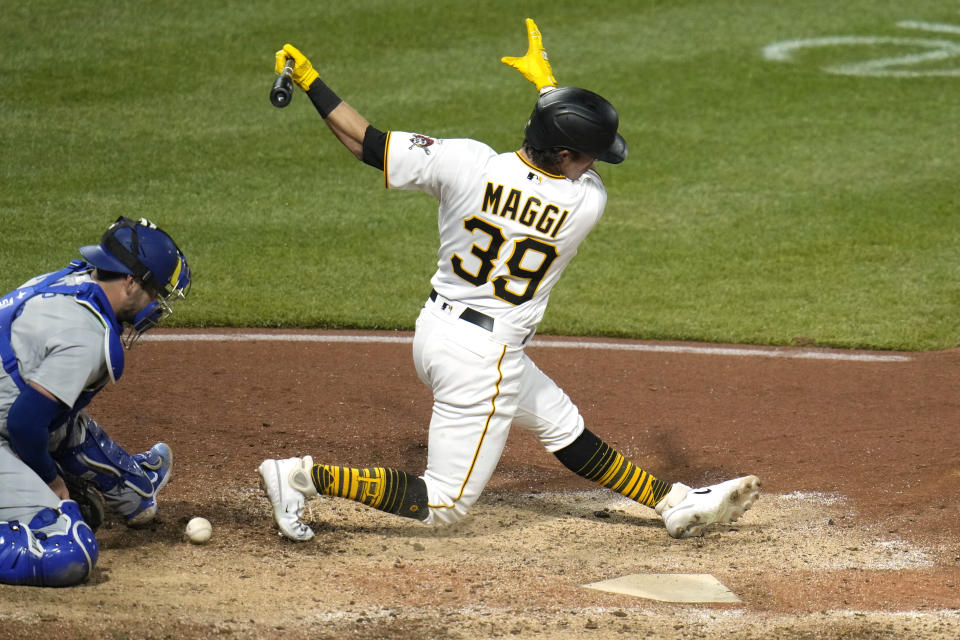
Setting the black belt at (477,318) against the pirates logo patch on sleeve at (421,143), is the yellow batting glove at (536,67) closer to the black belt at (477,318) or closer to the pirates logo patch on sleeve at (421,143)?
the pirates logo patch on sleeve at (421,143)

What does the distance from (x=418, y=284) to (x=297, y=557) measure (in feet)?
12.8

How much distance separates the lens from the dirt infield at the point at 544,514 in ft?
11.6

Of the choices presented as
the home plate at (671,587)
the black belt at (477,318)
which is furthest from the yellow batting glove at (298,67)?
the home plate at (671,587)

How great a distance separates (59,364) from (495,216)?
59.9 inches

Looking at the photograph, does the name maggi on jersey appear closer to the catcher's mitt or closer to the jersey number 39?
the jersey number 39

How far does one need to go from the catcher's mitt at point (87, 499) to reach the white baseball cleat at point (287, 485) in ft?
2.05

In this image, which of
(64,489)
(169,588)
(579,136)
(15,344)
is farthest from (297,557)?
(579,136)

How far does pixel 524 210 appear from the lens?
3.91 m

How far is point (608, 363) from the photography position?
6.67 meters

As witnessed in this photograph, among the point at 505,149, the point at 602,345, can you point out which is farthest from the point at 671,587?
the point at 505,149

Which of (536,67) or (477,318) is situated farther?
(536,67)

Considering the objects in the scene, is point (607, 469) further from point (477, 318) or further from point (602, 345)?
point (602, 345)

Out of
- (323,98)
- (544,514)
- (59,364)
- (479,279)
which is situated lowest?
(544,514)

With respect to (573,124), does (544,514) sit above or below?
below
